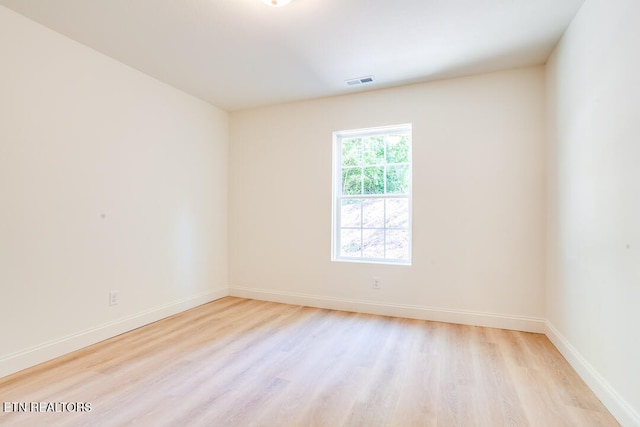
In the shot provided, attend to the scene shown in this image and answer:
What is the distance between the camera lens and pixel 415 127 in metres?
3.44

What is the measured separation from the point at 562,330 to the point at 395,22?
2.77m

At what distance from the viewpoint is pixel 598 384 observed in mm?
1912

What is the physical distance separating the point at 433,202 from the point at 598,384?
192 centimetres

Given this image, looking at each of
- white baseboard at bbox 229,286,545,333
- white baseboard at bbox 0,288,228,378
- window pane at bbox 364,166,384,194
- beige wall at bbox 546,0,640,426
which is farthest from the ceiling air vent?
white baseboard at bbox 0,288,228,378

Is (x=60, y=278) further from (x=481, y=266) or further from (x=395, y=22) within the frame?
(x=481, y=266)

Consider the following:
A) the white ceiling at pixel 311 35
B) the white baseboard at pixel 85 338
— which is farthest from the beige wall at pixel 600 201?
the white baseboard at pixel 85 338

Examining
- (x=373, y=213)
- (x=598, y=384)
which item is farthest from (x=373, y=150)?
(x=598, y=384)

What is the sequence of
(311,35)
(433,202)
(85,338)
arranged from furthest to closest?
(433,202) < (85,338) < (311,35)

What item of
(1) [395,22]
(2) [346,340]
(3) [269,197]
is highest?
(1) [395,22]

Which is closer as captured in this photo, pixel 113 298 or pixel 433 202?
pixel 113 298

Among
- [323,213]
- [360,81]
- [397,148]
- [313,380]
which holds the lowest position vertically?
[313,380]

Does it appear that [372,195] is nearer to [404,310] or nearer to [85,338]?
[404,310]

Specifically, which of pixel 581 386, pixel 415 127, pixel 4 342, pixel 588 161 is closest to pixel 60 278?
pixel 4 342

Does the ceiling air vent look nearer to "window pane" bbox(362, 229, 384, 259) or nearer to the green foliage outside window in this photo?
the green foliage outside window
